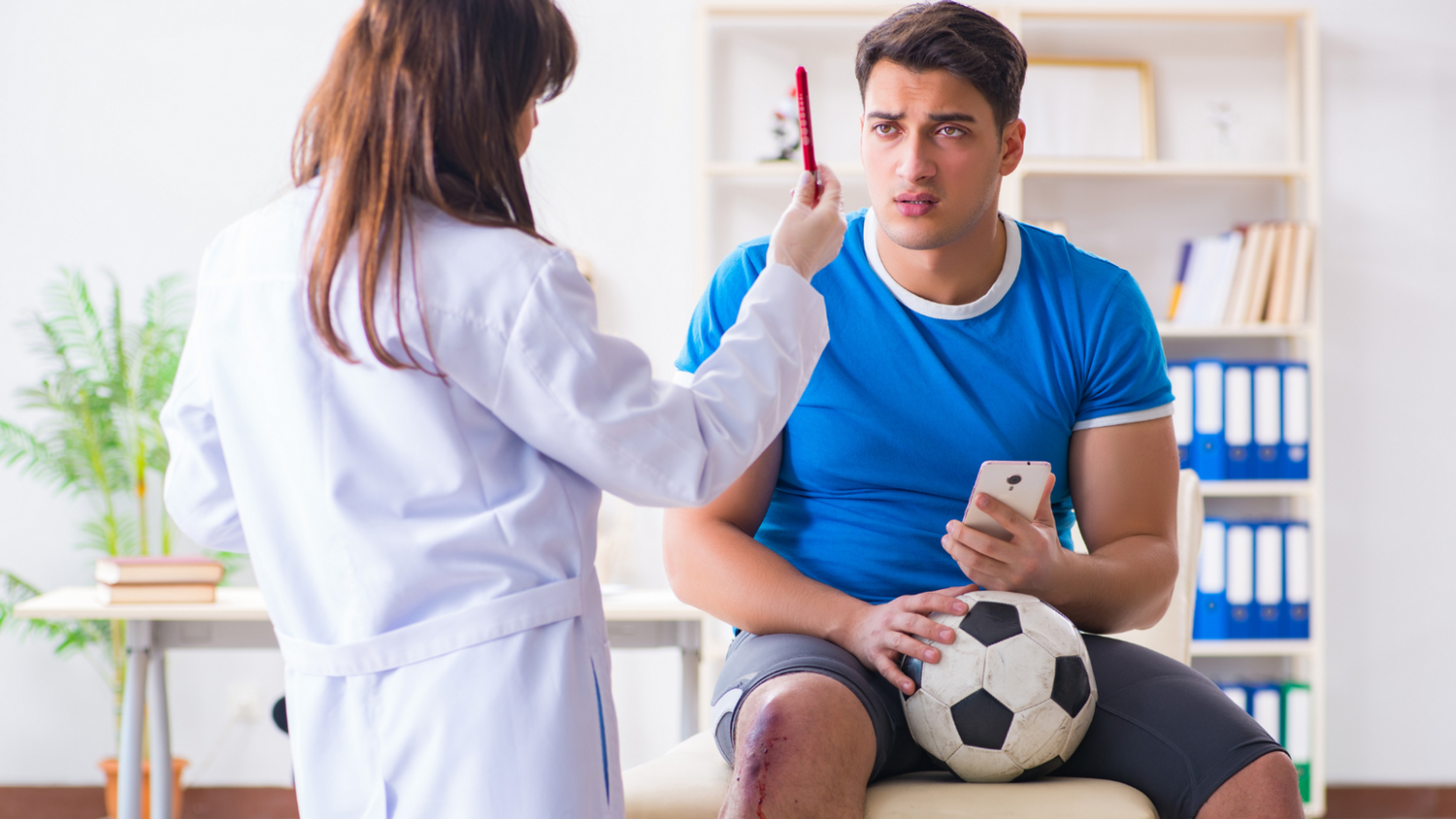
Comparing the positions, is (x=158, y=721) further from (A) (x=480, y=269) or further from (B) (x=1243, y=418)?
(B) (x=1243, y=418)

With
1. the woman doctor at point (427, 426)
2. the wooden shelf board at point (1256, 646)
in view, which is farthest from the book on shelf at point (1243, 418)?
the woman doctor at point (427, 426)

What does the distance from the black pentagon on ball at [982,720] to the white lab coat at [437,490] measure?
40 cm

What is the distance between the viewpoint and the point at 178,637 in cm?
248

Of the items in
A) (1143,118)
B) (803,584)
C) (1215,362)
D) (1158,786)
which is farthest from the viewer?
(1143,118)

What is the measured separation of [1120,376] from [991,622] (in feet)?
1.50

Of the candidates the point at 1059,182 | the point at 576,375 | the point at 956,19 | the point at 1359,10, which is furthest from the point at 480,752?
the point at 1359,10

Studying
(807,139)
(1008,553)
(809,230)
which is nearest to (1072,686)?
(1008,553)

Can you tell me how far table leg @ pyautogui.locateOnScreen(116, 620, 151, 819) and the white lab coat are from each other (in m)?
1.71

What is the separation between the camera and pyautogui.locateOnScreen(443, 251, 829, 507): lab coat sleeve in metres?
0.89

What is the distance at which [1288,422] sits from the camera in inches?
118

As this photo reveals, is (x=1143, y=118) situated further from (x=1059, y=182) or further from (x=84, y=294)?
(x=84, y=294)

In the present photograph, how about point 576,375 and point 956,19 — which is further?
point 956,19

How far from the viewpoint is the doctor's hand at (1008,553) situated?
1.26 meters

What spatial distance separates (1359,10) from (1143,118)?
28.7 inches
